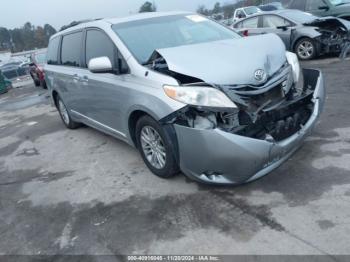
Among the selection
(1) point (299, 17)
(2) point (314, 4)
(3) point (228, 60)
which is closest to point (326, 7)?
(2) point (314, 4)

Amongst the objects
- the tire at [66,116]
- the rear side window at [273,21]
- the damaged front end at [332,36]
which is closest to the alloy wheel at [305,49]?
the damaged front end at [332,36]

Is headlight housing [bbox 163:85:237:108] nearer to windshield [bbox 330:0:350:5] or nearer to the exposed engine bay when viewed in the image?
the exposed engine bay

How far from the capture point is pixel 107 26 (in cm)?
482

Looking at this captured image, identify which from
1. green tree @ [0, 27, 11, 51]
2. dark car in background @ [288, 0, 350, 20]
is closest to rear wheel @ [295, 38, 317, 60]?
dark car in background @ [288, 0, 350, 20]

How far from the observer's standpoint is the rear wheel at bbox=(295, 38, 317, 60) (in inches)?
401

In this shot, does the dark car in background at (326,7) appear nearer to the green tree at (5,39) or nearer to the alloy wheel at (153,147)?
the alloy wheel at (153,147)

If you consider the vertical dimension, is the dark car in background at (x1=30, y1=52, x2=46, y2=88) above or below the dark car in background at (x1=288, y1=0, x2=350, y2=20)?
below

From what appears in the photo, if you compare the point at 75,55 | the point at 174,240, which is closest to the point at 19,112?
the point at 75,55

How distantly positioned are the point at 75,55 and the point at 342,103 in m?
4.28

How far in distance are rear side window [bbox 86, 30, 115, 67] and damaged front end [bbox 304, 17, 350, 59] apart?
22.7 feet

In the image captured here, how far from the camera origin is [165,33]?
475 centimetres

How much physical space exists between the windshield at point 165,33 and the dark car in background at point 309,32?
580 cm

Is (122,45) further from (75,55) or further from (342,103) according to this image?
(342,103)

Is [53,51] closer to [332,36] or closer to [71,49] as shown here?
[71,49]
